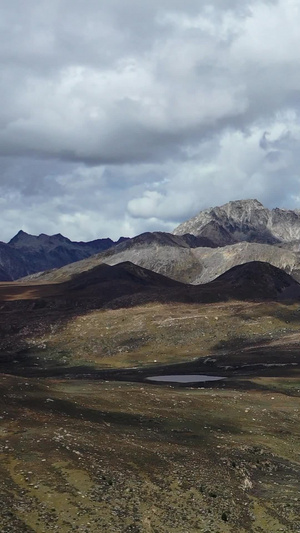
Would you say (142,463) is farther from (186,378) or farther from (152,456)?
(186,378)

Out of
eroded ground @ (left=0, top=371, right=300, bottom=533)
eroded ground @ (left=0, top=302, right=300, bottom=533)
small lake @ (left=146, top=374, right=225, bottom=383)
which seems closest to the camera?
eroded ground @ (left=0, top=371, right=300, bottom=533)

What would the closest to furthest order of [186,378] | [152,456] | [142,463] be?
[142,463] → [152,456] → [186,378]

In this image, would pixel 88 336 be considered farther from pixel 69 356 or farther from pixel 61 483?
pixel 61 483

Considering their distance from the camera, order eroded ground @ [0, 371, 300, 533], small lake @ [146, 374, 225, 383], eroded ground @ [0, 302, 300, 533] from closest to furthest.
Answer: eroded ground @ [0, 371, 300, 533]
eroded ground @ [0, 302, 300, 533]
small lake @ [146, 374, 225, 383]

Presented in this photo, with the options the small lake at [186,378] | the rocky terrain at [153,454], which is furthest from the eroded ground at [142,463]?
the small lake at [186,378]

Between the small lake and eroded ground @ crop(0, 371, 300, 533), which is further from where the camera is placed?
the small lake

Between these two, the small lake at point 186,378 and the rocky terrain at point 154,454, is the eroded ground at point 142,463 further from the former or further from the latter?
the small lake at point 186,378

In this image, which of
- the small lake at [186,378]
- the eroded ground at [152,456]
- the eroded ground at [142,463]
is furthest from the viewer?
the small lake at [186,378]

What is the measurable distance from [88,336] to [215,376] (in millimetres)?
62650

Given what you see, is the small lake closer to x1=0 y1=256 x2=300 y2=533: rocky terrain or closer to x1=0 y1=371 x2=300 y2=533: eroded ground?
x1=0 y1=256 x2=300 y2=533: rocky terrain

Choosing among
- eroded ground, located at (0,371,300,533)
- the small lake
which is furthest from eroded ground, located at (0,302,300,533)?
the small lake

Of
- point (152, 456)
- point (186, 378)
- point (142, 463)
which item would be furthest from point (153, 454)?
point (186, 378)

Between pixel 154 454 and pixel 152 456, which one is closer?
pixel 152 456

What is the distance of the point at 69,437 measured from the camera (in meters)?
47.8
